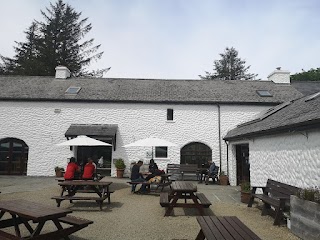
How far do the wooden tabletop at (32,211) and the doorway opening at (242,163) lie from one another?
1157cm

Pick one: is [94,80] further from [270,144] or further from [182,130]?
[270,144]

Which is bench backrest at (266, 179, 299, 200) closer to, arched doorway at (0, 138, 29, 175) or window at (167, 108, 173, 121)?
window at (167, 108, 173, 121)

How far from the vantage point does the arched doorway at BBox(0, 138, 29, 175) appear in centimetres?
1734

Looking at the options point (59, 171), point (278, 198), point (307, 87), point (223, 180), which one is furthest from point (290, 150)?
point (307, 87)

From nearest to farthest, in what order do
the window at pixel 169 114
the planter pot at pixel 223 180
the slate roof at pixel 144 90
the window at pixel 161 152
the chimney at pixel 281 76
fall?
the planter pot at pixel 223 180
the window at pixel 161 152
the slate roof at pixel 144 90
the window at pixel 169 114
the chimney at pixel 281 76

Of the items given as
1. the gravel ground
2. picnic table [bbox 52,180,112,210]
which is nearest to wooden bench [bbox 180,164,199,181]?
the gravel ground

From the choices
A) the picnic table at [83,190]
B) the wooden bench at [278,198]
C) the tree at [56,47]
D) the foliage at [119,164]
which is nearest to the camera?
the wooden bench at [278,198]

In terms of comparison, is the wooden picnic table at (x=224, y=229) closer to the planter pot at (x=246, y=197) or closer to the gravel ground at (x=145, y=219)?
the gravel ground at (x=145, y=219)

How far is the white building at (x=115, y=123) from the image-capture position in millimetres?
17344

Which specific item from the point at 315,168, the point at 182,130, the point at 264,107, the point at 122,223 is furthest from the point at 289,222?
the point at 264,107

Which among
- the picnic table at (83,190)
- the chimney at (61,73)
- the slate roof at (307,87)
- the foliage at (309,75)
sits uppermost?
the foliage at (309,75)

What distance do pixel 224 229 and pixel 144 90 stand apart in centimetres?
1605

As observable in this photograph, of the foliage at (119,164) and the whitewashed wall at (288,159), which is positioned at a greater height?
the whitewashed wall at (288,159)

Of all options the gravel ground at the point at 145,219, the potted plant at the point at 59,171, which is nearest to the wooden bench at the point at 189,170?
the gravel ground at the point at 145,219
